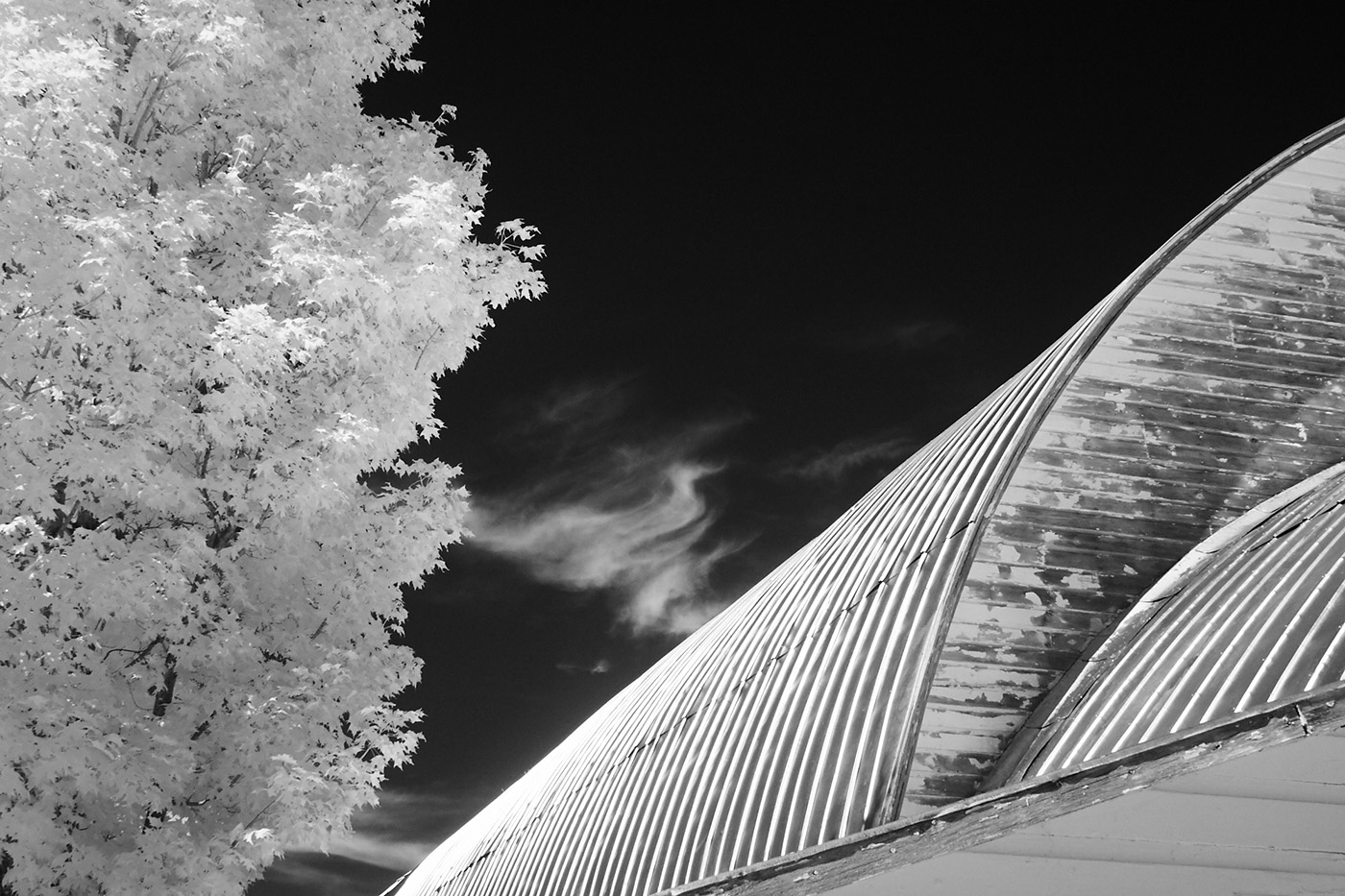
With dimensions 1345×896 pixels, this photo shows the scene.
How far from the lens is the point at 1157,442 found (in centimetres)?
1027

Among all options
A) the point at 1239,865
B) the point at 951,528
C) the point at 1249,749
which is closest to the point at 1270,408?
the point at 951,528

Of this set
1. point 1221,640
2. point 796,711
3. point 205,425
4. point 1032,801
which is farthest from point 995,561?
point 205,425

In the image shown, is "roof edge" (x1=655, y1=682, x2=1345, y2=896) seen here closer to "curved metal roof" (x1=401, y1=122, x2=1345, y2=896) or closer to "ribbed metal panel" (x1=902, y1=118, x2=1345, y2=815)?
"curved metal roof" (x1=401, y1=122, x2=1345, y2=896)

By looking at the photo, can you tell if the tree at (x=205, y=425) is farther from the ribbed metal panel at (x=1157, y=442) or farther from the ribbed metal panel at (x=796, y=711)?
the ribbed metal panel at (x=1157, y=442)

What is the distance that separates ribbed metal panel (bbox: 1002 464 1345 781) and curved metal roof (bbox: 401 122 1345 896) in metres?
0.26

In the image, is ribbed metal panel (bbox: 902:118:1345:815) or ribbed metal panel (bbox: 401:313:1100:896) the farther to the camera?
ribbed metal panel (bbox: 902:118:1345:815)

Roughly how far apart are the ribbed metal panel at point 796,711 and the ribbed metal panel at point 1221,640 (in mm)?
1155

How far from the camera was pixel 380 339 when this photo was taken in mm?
10633

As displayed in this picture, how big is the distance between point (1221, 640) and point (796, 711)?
11.0 feet

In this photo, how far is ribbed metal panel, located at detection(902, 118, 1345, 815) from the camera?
8.84 m

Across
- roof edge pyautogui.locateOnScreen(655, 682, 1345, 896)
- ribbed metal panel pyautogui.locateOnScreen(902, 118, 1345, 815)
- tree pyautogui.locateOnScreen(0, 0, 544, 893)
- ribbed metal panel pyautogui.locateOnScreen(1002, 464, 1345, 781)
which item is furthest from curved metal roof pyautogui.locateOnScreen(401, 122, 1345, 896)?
roof edge pyautogui.locateOnScreen(655, 682, 1345, 896)

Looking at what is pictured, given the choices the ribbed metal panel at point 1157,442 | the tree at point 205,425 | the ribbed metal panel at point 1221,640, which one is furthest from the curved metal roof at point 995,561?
the tree at point 205,425

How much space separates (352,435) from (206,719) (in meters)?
2.61

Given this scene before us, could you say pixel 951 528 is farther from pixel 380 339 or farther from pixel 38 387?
pixel 38 387
